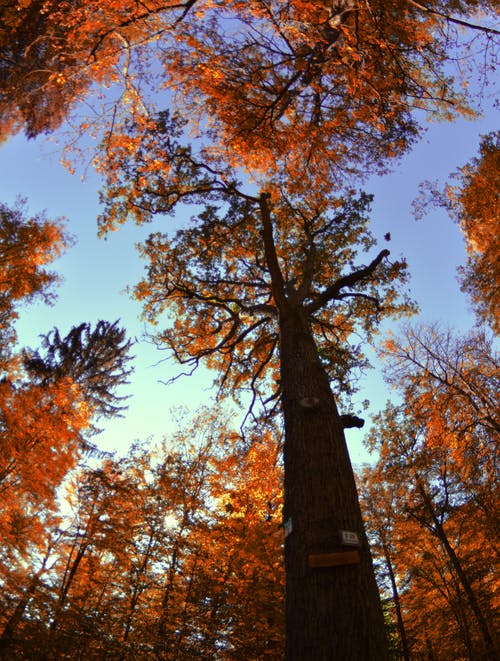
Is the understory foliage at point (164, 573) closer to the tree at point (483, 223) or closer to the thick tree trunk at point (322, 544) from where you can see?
the thick tree trunk at point (322, 544)

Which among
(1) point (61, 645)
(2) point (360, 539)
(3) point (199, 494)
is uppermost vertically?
(3) point (199, 494)

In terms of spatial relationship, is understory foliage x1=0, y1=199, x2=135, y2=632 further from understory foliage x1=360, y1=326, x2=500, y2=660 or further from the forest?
understory foliage x1=360, y1=326, x2=500, y2=660

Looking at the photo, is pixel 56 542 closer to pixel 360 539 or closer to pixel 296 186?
pixel 360 539

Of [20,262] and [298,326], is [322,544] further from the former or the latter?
[20,262]

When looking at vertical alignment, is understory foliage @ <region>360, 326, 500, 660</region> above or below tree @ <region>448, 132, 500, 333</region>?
below

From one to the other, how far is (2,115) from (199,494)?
38.1ft

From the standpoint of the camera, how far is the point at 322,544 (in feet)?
9.36

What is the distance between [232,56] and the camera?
6.66 meters

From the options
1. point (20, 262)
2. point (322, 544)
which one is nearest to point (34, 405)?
point (20, 262)

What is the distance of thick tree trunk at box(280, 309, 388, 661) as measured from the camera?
2.37m

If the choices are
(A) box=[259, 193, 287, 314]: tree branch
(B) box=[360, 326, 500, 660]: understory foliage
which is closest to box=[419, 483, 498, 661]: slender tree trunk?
(B) box=[360, 326, 500, 660]: understory foliage

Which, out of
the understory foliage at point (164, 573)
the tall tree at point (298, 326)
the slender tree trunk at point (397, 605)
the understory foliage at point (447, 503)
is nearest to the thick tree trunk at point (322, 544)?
the tall tree at point (298, 326)

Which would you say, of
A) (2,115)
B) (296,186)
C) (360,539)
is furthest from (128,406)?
(360,539)

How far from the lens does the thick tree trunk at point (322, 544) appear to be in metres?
2.37
